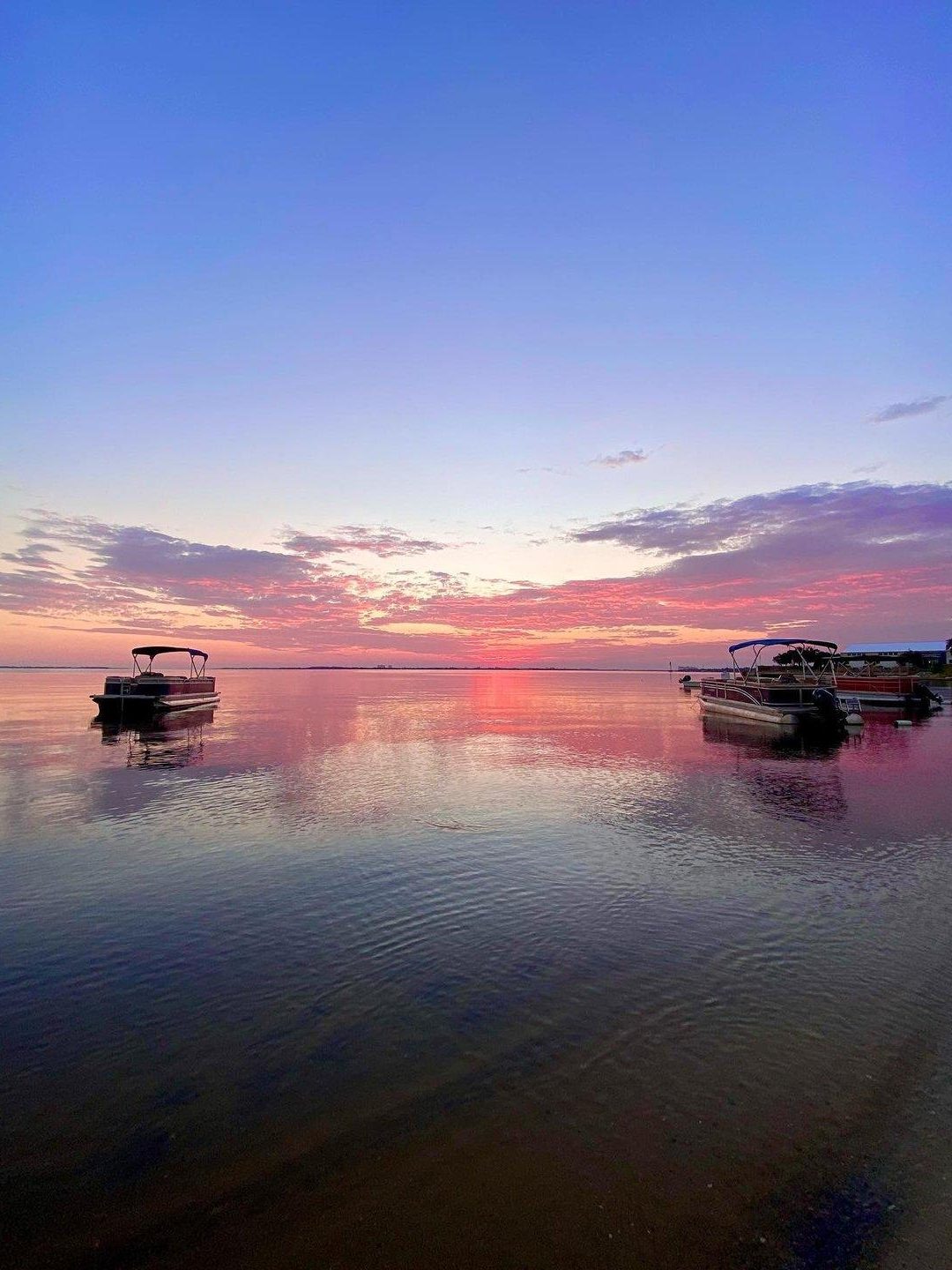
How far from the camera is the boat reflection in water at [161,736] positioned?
30.5m

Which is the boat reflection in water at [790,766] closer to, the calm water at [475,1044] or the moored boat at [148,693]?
the calm water at [475,1044]

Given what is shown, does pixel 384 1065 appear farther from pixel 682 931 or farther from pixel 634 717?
pixel 634 717

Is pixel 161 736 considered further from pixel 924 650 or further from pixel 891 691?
pixel 924 650

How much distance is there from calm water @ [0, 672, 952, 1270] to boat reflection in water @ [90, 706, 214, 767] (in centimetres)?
1329

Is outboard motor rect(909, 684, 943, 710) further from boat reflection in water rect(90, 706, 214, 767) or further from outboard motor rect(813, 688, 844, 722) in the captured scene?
boat reflection in water rect(90, 706, 214, 767)

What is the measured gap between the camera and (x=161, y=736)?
40.9 m

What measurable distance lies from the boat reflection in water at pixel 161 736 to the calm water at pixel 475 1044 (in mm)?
13288

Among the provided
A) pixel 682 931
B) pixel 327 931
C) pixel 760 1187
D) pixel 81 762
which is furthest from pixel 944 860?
pixel 81 762

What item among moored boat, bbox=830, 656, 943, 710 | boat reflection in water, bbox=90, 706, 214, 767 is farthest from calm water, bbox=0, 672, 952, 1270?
moored boat, bbox=830, 656, 943, 710

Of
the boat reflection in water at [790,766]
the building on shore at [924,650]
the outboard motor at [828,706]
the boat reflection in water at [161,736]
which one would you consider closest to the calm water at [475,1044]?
the boat reflection in water at [790,766]

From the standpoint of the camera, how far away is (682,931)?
33.3 ft

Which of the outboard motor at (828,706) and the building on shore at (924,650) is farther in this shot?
the building on shore at (924,650)

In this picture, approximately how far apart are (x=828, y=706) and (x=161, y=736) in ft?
146

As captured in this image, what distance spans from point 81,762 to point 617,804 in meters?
24.0
